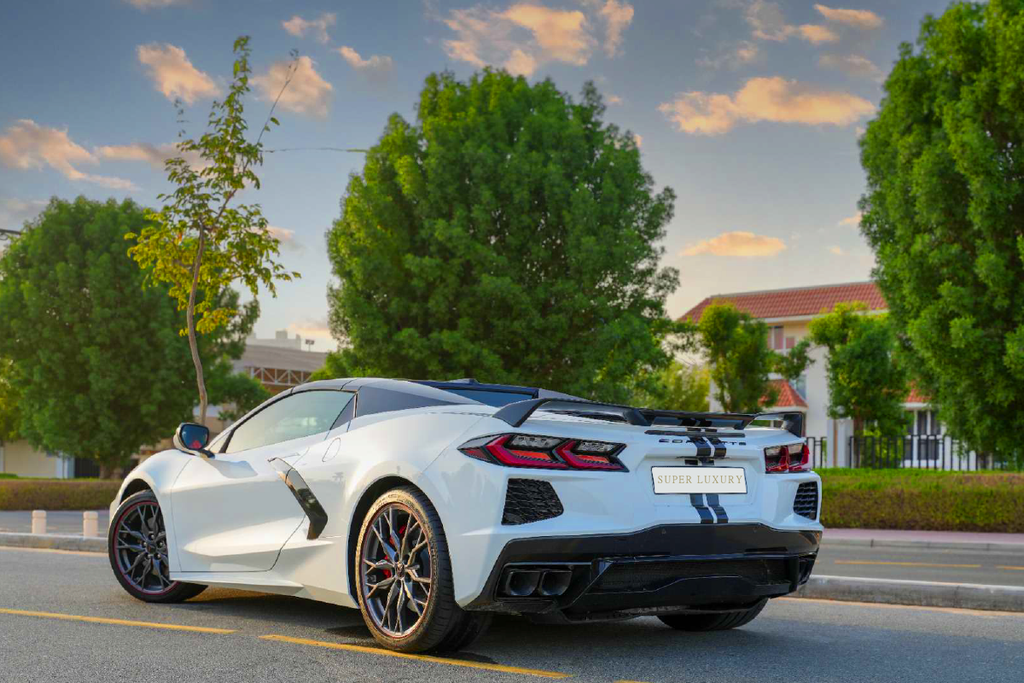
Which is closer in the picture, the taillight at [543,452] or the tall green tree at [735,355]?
the taillight at [543,452]

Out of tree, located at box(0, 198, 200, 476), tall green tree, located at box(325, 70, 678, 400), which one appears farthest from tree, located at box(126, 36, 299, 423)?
tree, located at box(0, 198, 200, 476)

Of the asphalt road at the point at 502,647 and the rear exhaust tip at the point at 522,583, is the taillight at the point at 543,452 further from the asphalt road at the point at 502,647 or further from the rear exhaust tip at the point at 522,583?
the asphalt road at the point at 502,647

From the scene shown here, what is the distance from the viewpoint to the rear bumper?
4957 millimetres

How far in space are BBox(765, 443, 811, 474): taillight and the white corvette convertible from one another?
0.03 feet

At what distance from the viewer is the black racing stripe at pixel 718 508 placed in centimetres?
533

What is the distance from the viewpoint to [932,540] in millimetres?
17328

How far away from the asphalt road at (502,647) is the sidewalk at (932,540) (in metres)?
9.99

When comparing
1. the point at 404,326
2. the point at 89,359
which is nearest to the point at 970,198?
the point at 404,326

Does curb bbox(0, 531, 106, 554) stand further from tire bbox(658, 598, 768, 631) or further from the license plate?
the license plate

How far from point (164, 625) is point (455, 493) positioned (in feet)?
7.64

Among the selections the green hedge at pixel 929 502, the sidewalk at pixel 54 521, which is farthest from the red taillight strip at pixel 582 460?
the green hedge at pixel 929 502

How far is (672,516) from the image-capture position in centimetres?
518

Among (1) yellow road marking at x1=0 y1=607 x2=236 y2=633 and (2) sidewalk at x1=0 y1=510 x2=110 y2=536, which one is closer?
(1) yellow road marking at x1=0 y1=607 x2=236 y2=633

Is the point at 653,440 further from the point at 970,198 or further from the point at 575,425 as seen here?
the point at 970,198
